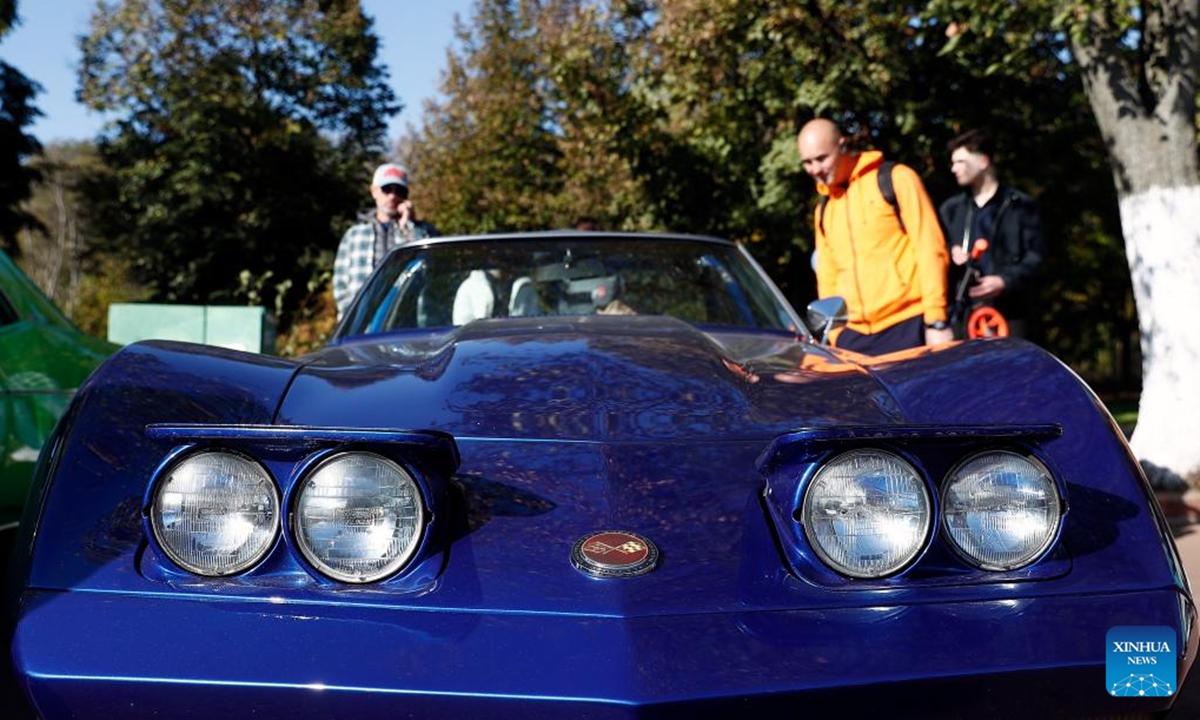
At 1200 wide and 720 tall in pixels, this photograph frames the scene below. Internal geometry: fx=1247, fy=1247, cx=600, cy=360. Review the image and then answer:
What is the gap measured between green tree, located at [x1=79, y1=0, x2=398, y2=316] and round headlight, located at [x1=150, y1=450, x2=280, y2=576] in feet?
81.1

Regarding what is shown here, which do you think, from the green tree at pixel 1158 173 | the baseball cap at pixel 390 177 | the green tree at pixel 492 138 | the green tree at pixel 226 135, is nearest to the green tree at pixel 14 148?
the green tree at pixel 226 135

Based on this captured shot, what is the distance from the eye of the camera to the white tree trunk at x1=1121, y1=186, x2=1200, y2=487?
7.23 metres

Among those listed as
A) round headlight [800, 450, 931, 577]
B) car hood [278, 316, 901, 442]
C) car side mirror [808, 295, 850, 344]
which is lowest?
round headlight [800, 450, 931, 577]

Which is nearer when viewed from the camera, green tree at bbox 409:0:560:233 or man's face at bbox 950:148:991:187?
man's face at bbox 950:148:991:187

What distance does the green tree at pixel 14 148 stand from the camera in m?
33.6

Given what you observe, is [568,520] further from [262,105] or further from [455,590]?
[262,105]

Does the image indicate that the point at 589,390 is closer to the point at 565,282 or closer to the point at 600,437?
the point at 600,437

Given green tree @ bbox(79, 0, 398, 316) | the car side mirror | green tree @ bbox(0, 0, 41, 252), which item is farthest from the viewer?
Result: green tree @ bbox(0, 0, 41, 252)

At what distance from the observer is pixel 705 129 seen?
14.2 meters

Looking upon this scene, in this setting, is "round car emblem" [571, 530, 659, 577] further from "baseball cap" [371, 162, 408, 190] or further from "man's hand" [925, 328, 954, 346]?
"baseball cap" [371, 162, 408, 190]

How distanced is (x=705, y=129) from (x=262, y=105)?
51.4 feet

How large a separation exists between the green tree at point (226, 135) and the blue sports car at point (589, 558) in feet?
80.6

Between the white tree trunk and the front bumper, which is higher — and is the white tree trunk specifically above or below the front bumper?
above

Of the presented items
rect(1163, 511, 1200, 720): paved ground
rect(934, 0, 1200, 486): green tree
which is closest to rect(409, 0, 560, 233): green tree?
rect(934, 0, 1200, 486): green tree
